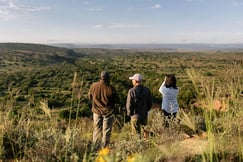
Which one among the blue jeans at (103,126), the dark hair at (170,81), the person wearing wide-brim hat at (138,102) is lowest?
the blue jeans at (103,126)

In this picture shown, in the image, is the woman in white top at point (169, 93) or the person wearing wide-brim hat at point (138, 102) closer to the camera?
the person wearing wide-brim hat at point (138, 102)

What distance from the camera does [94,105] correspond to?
7.14m

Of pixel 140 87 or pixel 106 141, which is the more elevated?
pixel 140 87

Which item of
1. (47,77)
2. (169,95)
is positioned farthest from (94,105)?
(47,77)

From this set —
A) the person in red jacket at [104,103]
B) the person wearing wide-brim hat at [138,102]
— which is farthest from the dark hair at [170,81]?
the person in red jacket at [104,103]

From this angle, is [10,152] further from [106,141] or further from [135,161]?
[135,161]

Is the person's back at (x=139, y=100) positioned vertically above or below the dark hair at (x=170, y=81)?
below

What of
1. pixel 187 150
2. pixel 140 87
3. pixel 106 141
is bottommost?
pixel 106 141

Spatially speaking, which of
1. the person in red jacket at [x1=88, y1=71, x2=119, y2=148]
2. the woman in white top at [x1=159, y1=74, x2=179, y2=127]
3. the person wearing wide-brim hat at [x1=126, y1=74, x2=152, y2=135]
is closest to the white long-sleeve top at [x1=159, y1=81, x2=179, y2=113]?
the woman in white top at [x1=159, y1=74, x2=179, y2=127]

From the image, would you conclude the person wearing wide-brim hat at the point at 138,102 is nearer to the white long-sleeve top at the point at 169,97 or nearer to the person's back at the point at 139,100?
the person's back at the point at 139,100

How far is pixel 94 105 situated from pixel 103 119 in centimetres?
32

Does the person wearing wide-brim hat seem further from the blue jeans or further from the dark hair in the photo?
the dark hair

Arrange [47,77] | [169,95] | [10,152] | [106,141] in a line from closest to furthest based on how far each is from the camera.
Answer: [10,152] → [106,141] → [169,95] → [47,77]

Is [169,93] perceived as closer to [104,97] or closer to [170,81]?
[170,81]
